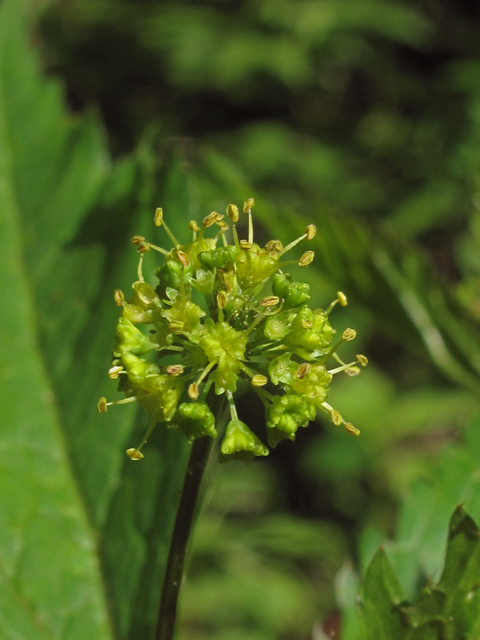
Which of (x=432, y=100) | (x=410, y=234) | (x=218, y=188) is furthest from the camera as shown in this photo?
(x=432, y=100)

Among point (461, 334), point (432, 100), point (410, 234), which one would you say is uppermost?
point (461, 334)

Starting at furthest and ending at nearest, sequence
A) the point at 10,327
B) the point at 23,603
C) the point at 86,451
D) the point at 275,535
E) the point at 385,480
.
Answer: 1. the point at 385,480
2. the point at 275,535
3. the point at 10,327
4. the point at 86,451
5. the point at 23,603

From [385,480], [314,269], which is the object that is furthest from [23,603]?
[385,480]

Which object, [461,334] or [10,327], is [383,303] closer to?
[461,334]

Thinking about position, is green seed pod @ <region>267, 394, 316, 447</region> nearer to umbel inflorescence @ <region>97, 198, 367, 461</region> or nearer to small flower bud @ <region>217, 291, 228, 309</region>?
umbel inflorescence @ <region>97, 198, 367, 461</region>

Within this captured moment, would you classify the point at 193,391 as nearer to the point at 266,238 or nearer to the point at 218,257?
the point at 218,257

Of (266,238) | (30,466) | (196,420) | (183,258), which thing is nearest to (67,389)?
(30,466)

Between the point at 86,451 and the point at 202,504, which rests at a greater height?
the point at 202,504

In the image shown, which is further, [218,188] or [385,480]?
[385,480]
